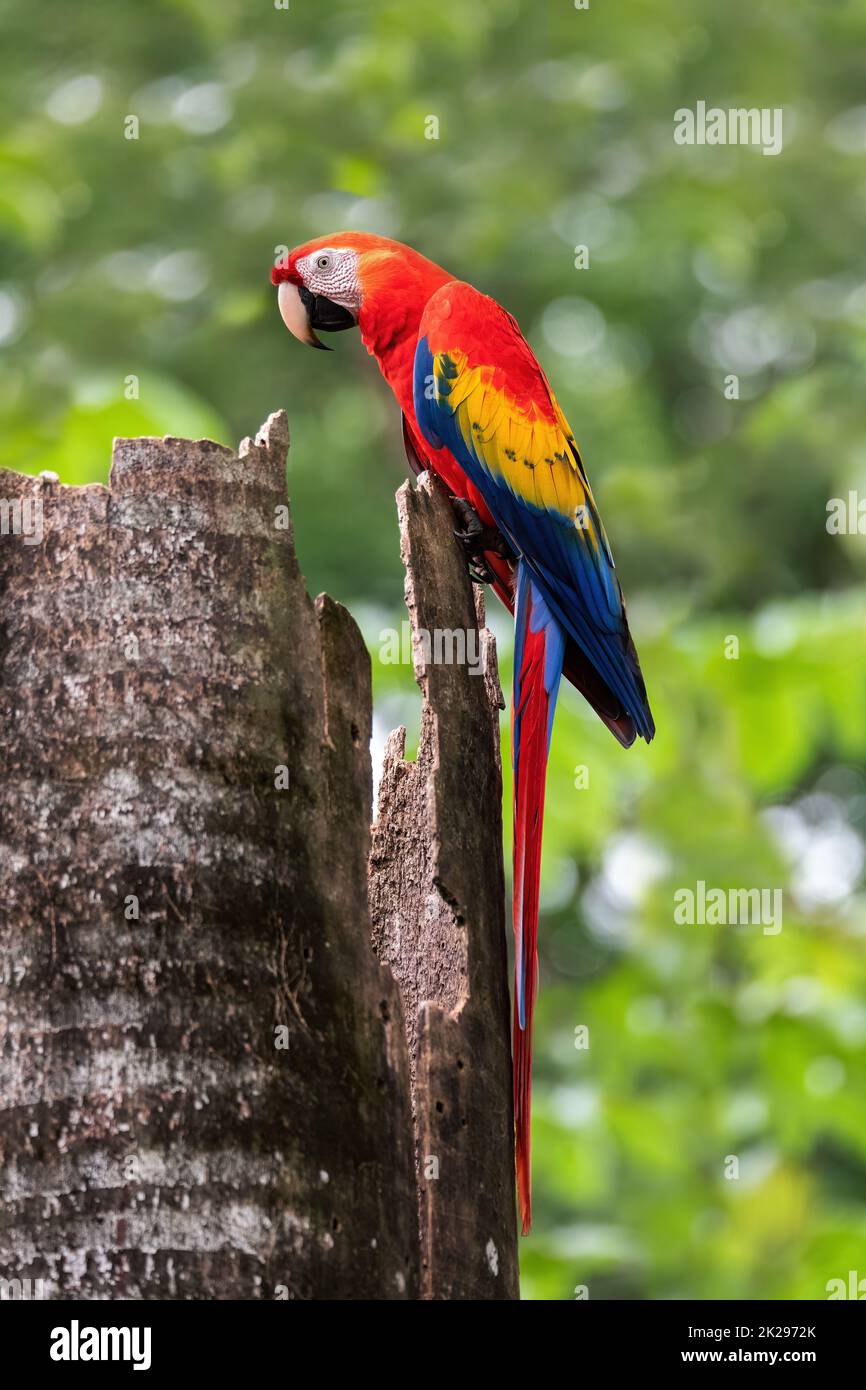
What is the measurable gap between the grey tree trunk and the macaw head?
1.19 meters

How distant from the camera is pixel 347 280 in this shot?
3266mm

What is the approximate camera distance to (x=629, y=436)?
7.81 metres

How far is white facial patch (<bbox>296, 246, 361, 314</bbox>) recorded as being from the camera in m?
3.26

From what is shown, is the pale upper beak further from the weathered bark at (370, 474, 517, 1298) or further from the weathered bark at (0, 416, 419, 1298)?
the weathered bark at (0, 416, 419, 1298)

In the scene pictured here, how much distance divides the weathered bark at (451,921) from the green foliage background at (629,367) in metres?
2.31

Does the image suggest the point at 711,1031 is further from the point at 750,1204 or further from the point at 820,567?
the point at 820,567

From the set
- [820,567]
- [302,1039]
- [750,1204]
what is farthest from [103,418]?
[820,567]

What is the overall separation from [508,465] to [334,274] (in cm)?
69
